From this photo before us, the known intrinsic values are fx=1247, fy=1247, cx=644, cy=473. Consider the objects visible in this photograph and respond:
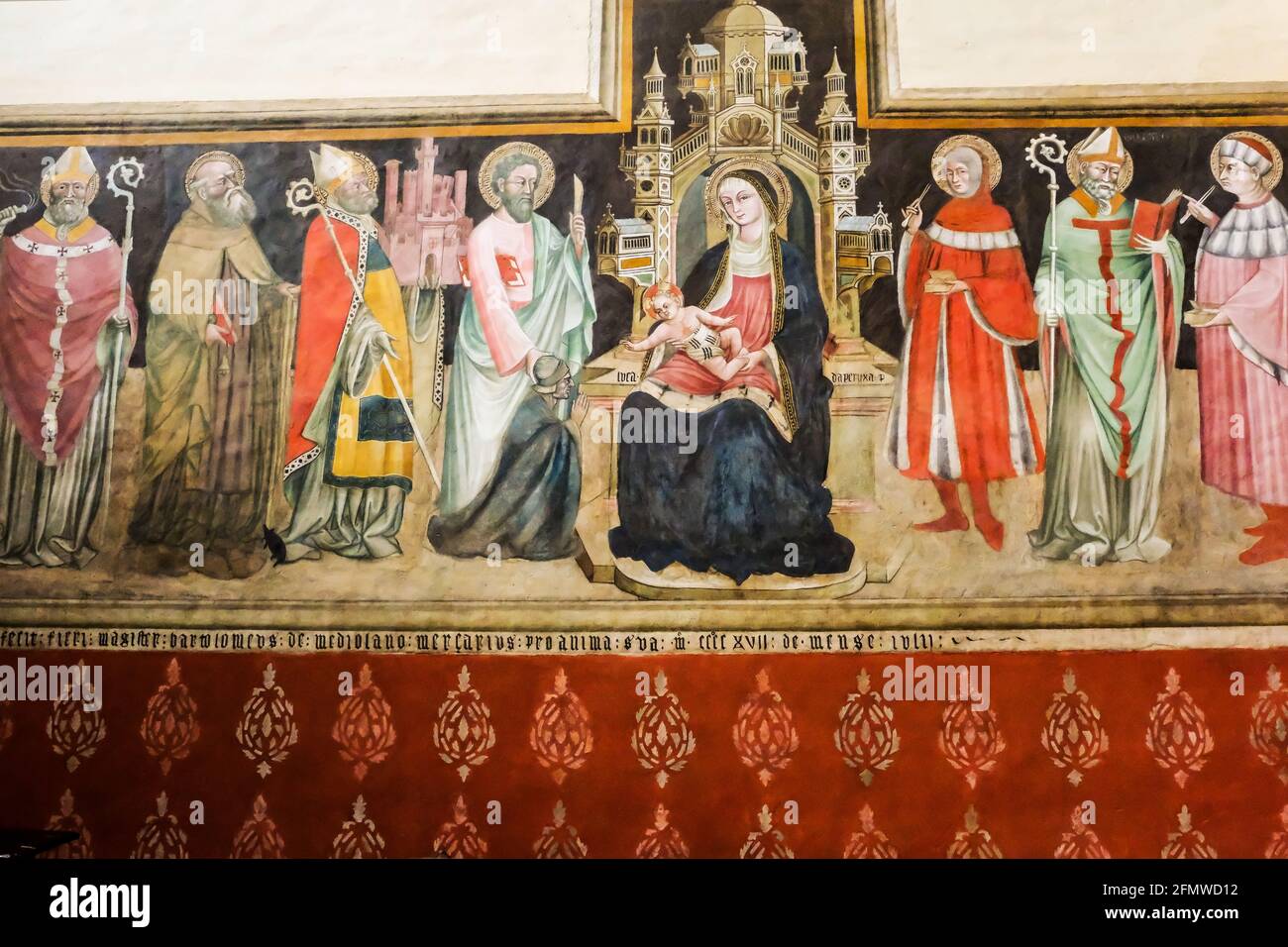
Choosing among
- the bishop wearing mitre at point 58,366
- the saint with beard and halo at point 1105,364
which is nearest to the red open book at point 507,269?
the bishop wearing mitre at point 58,366

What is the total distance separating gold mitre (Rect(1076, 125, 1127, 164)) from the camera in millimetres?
7703

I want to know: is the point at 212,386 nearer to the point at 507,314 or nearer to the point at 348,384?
the point at 348,384

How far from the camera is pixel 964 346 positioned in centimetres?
758

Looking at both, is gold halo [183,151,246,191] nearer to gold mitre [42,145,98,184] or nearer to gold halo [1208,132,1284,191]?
gold mitre [42,145,98,184]

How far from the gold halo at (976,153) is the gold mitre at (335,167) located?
356cm

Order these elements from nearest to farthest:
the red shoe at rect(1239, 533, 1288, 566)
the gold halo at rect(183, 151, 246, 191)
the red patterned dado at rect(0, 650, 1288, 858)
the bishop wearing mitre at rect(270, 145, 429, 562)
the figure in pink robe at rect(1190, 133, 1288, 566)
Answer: the red patterned dado at rect(0, 650, 1288, 858) → the red shoe at rect(1239, 533, 1288, 566) → the figure in pink robe at rect(1190, 133, 1288, 566) → the bishop wearing mitre at rect(270, 145, 429, 562) → the gold halo at rect(183, 151, 246, 191)

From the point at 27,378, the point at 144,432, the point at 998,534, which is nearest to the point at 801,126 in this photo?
the point at 998,534

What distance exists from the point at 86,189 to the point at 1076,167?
6.25m

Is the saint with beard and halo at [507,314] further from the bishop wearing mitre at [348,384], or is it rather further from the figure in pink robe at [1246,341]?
the figure in pink robe at [1246,341]

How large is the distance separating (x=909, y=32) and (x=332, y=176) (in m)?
3.75

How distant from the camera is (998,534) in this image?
24.2ft

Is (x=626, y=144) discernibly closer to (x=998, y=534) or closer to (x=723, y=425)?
(x=723, y=425)

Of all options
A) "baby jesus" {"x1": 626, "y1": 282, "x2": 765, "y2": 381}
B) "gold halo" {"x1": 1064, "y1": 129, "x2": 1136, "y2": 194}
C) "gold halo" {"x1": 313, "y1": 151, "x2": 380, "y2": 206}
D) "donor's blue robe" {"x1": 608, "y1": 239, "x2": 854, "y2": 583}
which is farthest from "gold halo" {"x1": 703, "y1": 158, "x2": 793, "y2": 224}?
"gold halo" {"x1": 313, "y1": 151, "x2": 380, "y2": 206}

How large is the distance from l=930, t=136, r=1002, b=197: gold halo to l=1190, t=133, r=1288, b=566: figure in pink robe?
4.09 feet
